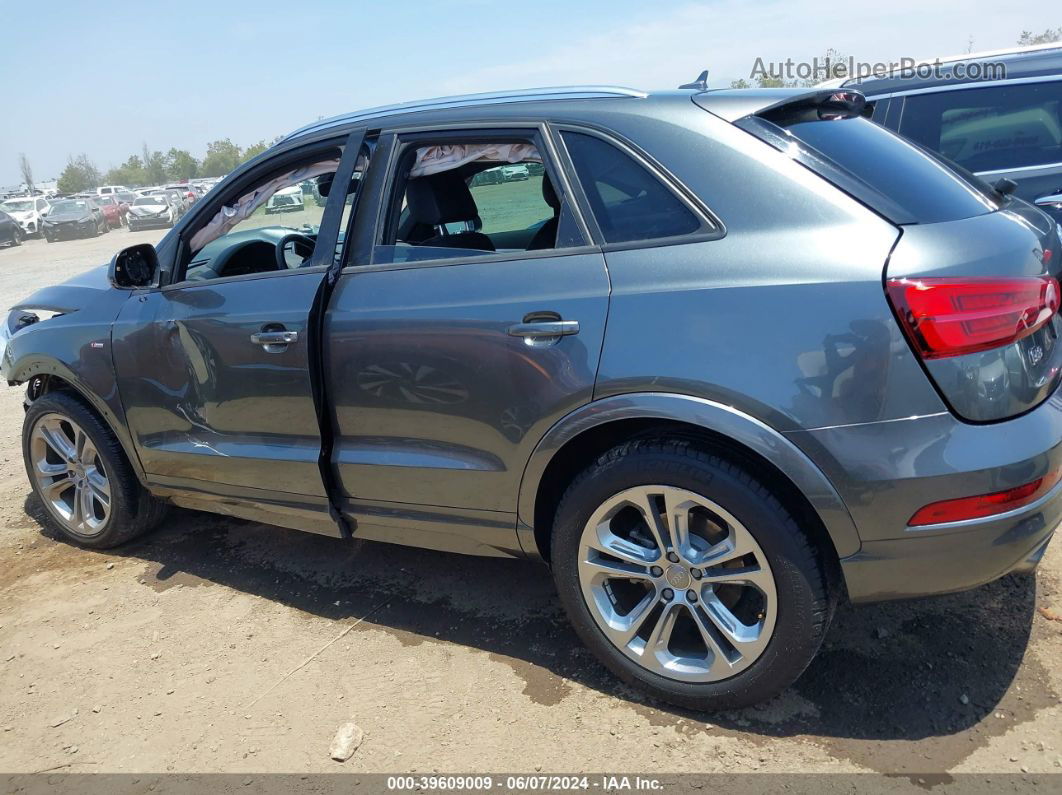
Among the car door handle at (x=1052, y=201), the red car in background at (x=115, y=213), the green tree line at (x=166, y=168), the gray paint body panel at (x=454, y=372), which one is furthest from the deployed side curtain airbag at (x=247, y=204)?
the green tree line at (x=166, y=168)

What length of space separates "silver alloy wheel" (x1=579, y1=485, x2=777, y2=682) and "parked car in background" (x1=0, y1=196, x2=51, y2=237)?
32951mm

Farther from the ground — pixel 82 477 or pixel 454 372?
pixel 454 372

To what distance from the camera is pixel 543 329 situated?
256 centimetres

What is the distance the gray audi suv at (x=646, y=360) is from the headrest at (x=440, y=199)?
0.01 meters

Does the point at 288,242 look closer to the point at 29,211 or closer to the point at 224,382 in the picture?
the point at 224,382

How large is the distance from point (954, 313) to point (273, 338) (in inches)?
88.8

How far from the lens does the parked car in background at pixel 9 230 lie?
27.6 meters

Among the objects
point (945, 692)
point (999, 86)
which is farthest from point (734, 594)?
point (999, 86)

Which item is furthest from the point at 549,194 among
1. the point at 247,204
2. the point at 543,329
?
the point at 247,204

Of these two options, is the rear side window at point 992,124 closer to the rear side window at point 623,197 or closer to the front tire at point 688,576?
the rear side window at point 623,197

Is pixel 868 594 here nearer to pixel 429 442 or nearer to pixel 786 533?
pixel 786 533

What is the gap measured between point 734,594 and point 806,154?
52.4 inches

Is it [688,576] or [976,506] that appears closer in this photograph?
[976,506]

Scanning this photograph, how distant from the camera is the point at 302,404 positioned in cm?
313
